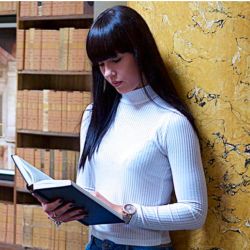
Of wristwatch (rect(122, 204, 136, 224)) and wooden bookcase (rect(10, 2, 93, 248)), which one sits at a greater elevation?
wooden bookcase (rect(10, 2, 93, 248))

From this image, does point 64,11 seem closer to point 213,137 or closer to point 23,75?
point 23,75

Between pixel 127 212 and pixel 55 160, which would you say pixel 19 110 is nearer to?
pixel 55 160

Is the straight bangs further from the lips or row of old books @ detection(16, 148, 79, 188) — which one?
row of old books @ detection(16, 148, 79, 188)

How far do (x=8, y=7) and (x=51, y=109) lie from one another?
72 centimetres

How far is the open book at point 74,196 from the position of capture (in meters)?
1.10

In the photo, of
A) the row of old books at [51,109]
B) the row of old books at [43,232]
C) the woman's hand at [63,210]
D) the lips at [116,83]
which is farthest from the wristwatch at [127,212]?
the row of old books at [43,232]

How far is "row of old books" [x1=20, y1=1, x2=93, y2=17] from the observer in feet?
8.84

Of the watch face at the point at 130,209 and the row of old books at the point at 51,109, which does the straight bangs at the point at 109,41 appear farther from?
the row of old books at the point at 51,109

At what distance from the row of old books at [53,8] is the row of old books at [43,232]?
1.20 m

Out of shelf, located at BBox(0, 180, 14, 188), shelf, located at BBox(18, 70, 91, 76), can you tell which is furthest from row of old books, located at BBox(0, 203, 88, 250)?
shelf, located at BBox(18, 70, 91, 76)

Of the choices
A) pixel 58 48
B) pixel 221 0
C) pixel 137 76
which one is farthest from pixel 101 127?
pixel 58 48

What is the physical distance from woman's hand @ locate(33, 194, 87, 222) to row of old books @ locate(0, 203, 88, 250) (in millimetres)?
1553

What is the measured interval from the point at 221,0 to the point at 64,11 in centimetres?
160

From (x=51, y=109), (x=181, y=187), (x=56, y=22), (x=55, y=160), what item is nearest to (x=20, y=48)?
(x=56, y=22)
